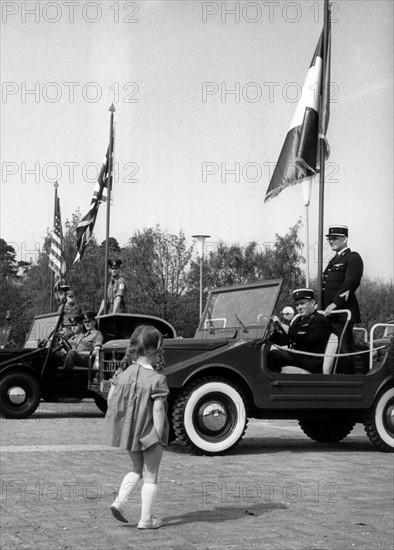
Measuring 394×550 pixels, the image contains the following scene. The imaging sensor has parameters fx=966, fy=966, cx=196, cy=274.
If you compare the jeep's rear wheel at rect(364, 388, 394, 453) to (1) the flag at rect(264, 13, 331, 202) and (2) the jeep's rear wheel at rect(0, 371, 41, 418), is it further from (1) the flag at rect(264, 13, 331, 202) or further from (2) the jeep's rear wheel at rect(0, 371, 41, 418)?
(2) the jeep's rear wheel at rect(0, 371, 41, 418)

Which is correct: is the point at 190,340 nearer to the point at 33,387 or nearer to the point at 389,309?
the point at 33,387

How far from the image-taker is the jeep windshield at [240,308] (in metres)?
11.0

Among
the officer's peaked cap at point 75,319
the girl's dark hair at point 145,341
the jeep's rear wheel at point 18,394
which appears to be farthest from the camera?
the officer's peaked cap at point 75,319

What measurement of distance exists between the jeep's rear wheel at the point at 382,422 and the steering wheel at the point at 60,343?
5.79 m

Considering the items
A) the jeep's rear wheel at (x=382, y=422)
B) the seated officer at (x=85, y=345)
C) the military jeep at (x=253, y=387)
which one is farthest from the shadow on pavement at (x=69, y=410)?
the jeep's rear wheel at (x=382, y=422)

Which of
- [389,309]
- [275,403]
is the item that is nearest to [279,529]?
[275,403]

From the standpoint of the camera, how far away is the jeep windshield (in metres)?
11.0

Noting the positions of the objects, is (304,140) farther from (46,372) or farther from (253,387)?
(46,372)

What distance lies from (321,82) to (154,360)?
10.3 m

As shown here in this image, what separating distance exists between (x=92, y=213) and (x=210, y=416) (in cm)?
1443

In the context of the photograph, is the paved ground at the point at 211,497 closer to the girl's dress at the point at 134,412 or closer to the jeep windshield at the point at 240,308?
the girl's dress at the point at 134,412

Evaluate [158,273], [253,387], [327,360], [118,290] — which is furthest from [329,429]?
[158,273]

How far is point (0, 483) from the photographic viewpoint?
763 cm

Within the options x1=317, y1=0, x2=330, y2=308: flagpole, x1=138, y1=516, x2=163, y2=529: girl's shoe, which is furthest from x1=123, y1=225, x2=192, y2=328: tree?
x1=138, y1=516, x2=163, y2=529: girl's shoe
